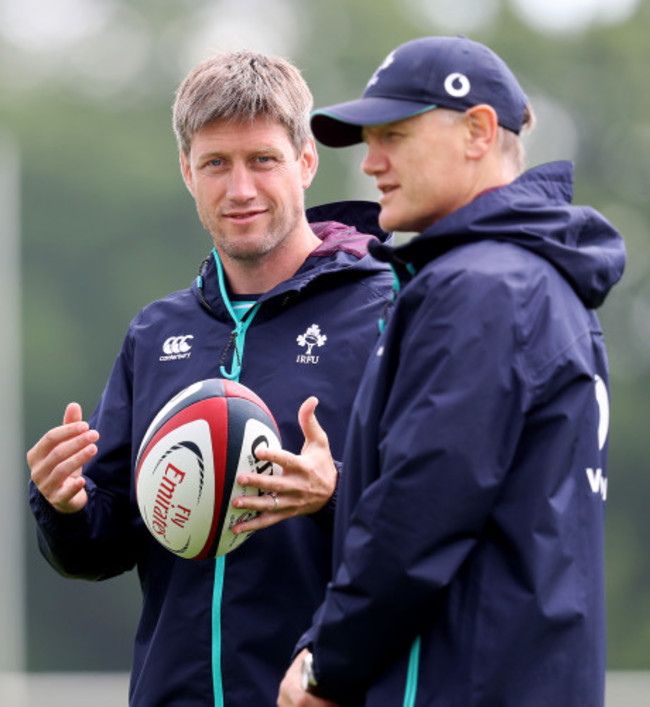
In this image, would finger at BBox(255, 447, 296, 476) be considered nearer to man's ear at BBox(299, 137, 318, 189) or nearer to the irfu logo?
the irfu logo

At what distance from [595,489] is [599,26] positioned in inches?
1063

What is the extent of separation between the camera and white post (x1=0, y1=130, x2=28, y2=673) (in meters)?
14.0

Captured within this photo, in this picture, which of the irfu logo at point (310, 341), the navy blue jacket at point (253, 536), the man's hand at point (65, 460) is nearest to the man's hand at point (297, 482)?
the navy blue jacket at point (253, 536)

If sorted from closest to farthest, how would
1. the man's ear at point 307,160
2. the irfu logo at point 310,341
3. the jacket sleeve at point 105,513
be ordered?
the irfu logo at point 310,341 < the jacket sleeve at point 105,513 < the man's ear at point 307,160

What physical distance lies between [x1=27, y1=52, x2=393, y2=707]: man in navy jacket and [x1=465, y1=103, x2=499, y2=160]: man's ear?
82 centimetres

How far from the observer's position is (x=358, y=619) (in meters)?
2.72

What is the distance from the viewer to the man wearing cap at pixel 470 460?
2.68 m

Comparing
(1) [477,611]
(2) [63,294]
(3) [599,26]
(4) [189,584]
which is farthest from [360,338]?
(3) [599,26]

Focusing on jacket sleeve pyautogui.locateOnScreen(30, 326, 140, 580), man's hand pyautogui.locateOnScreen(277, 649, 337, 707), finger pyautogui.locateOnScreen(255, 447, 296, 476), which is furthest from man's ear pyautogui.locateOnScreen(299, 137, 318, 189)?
man's hand pyautogui.locateOnScreen(277, 649, 337, 707)

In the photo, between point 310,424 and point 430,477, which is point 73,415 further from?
point 430,477

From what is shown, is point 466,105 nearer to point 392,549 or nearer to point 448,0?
point 392,549

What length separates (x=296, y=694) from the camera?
286cm

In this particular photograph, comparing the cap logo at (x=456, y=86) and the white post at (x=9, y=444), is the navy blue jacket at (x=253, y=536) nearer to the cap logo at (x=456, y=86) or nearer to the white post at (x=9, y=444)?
the cap logo at (x=456, y=86)

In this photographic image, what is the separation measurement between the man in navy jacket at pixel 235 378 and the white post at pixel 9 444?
30.9 ft
